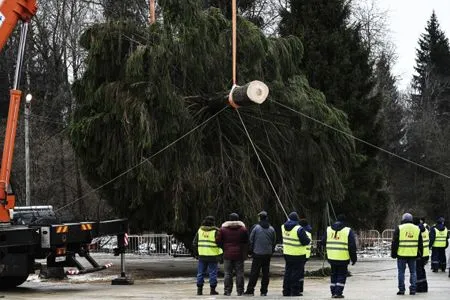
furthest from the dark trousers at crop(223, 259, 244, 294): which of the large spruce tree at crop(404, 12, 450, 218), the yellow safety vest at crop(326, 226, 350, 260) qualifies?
the large spruce tree at crop(404, 12, 450, 218)

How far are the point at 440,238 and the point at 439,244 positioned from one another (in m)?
0.18

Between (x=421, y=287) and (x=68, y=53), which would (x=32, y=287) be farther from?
(x=68, y=53)

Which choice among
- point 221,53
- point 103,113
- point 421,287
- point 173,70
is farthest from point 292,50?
point 421,287

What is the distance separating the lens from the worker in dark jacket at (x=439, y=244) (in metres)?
22.9

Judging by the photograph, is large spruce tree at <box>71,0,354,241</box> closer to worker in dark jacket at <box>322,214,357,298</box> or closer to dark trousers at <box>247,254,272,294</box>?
dark trousers at <box>247,254,272,294</box>

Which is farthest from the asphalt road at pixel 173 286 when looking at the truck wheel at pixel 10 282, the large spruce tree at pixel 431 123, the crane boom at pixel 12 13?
the large spruce tree at pixel 431 123

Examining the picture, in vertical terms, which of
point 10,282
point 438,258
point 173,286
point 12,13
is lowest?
point 173,286

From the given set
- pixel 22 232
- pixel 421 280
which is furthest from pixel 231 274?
pixel 22 232

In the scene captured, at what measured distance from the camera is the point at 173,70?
806 inches

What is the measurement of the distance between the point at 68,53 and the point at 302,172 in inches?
1045

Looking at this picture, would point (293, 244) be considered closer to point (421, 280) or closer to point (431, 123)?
point (421, 280)

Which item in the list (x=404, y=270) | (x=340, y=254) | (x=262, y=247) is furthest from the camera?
(x=262, y=247)

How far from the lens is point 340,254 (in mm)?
14586

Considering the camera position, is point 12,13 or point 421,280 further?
point 12,13
